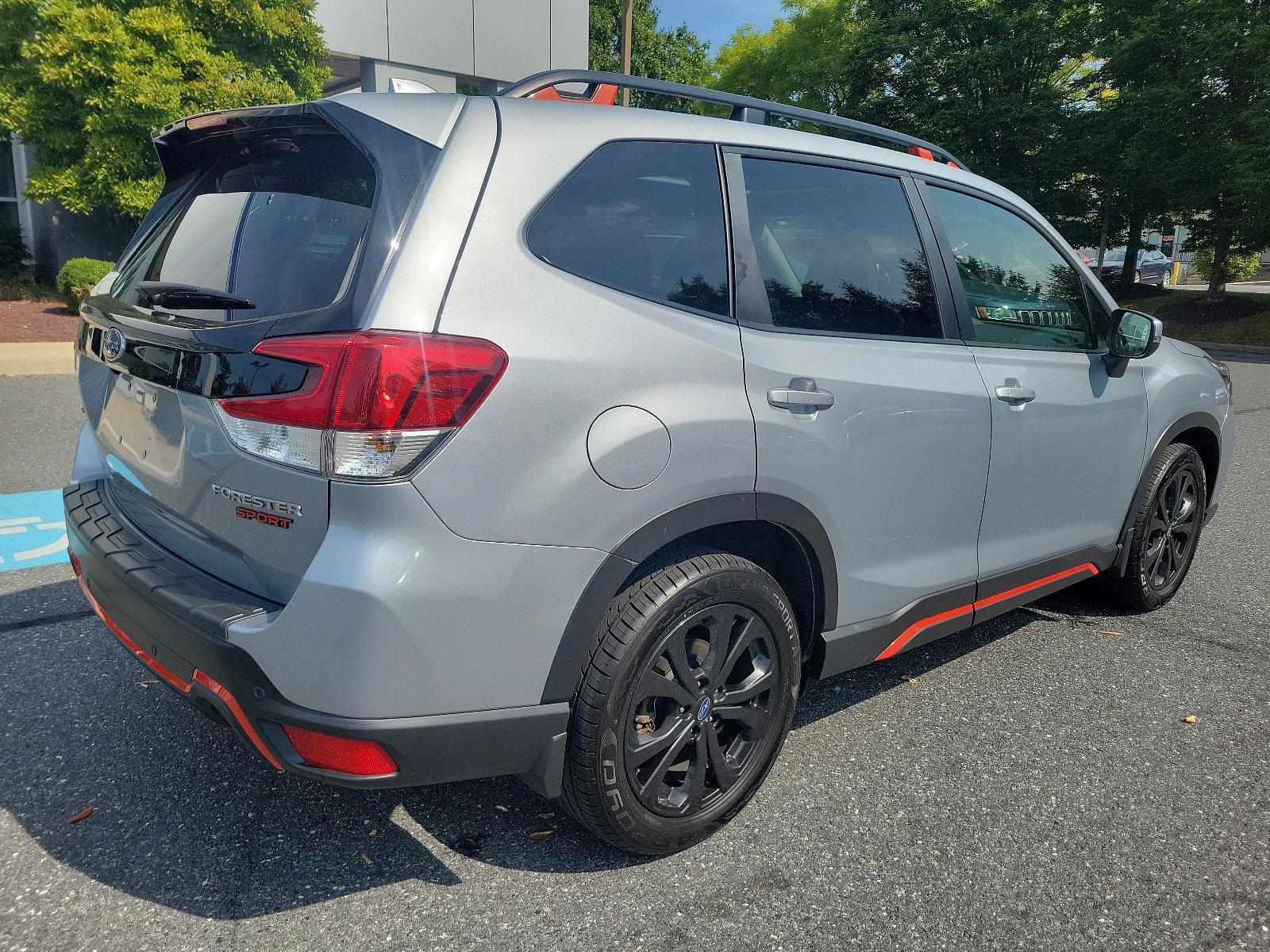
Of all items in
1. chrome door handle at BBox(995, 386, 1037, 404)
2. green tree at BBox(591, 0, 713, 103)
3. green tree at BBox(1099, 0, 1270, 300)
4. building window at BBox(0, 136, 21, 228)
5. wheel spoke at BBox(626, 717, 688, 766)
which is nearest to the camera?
wheel spoke at BBox(626, 717, 688, 766)

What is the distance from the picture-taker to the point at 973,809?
279 cm

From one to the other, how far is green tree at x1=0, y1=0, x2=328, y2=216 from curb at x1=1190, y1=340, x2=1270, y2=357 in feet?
60.1

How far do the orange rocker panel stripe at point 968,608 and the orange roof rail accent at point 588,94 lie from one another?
1815 millimetres

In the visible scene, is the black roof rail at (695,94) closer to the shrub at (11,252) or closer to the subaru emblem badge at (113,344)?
the subaru emblem badge at (113,344)

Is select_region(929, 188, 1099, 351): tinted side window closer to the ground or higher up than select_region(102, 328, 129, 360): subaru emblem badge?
higher up

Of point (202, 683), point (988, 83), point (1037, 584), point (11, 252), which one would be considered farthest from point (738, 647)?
point (988, 83)

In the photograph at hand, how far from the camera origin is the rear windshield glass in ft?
6.92

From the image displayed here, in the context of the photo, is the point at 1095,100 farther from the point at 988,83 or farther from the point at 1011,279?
the point at 1011,279

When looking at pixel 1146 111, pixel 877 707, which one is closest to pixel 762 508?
pixel 877 707

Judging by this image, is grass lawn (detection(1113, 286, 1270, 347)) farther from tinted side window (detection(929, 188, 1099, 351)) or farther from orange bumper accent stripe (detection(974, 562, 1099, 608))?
tinted side window (detection(929, 188, 1099, 351))

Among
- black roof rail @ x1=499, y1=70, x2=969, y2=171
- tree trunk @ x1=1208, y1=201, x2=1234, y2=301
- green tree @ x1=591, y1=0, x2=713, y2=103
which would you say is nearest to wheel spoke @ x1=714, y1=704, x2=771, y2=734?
black roof rail @ x1=499, y1=70, x2=969, y2=171

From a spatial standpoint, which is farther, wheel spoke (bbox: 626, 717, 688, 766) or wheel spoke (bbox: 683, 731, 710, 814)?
wheel spoke (bbox: 683, 731, 710, 814)

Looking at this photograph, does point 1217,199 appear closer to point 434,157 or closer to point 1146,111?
point 1146,111

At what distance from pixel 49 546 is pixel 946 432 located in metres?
4.19
